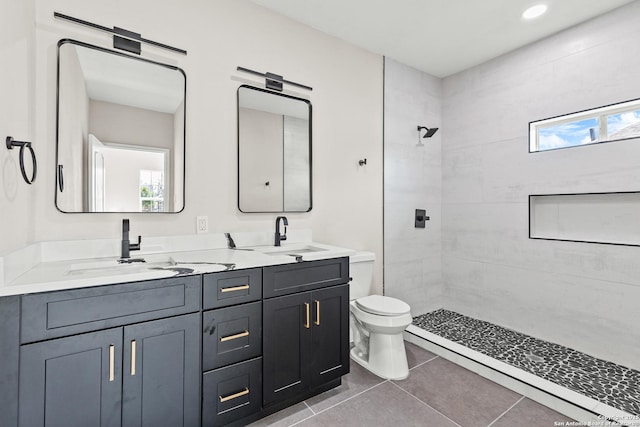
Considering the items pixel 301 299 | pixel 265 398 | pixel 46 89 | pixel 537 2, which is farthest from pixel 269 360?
pixel 537 2

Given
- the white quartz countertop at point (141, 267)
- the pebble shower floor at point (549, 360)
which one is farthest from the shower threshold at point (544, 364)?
the white quartz countertop at point (141, 267)

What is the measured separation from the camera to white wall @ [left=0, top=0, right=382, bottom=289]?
5.21 ft

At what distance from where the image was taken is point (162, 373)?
1353 millimetres

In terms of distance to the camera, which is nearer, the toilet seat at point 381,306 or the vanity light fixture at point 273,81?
the toilet seat at point 381,306

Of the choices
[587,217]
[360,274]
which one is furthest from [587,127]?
[360,274]

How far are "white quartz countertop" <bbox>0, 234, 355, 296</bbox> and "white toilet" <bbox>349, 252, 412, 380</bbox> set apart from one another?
1.75ft

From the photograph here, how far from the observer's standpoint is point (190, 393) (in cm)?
142

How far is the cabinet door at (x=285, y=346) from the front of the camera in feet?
5.39

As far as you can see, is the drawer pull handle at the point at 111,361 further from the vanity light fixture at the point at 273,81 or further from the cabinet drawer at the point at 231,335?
the vanity light fixture at the point at 273,81

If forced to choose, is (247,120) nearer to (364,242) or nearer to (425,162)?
(364,242)

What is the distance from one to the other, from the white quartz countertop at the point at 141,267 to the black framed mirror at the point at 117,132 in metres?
0.32

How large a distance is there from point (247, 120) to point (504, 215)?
2485mm

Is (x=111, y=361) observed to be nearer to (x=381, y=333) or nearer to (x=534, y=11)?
(x=381, y=333)

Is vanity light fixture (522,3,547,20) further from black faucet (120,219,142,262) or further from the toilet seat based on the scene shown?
black faucet (120,219,142,262)
